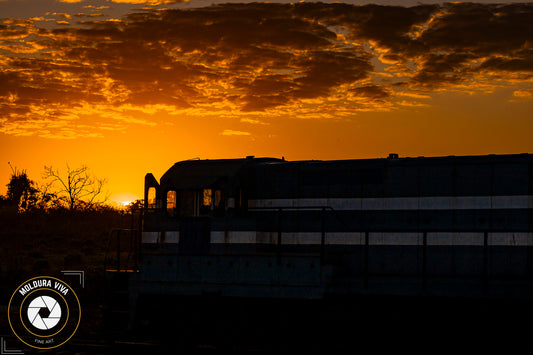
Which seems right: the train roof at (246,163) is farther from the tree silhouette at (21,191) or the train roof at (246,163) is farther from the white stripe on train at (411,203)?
the tree silhouette at (21,191)

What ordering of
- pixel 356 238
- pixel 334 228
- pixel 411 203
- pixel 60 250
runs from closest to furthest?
1. pixel 411 203
2. pixel 356 238
3. pixel 334 228
4. pixel 60 250

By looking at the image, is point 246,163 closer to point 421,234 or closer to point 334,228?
point 334,228

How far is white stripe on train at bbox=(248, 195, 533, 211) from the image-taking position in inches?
458

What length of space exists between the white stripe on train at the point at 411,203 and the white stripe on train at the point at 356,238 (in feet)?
1.58

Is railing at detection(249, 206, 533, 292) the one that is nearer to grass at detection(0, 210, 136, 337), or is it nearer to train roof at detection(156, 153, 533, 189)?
train roof at detection(156, 153, 533, 189)

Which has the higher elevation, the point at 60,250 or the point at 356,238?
the point at 356,238

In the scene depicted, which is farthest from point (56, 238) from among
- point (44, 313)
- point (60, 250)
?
point (44, 313)

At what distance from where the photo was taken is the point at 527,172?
455 inches

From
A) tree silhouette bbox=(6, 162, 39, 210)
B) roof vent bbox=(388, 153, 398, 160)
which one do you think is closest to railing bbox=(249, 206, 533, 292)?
roof vent bbox=(388, 153, 398, 160)

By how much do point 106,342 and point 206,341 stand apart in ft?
6.18

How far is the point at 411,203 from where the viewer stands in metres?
12.2

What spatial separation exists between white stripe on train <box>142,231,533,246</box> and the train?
0.06ft

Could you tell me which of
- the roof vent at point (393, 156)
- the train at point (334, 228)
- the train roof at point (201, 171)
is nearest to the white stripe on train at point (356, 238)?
the train at point (334, 228)

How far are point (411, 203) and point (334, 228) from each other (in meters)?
1.46
